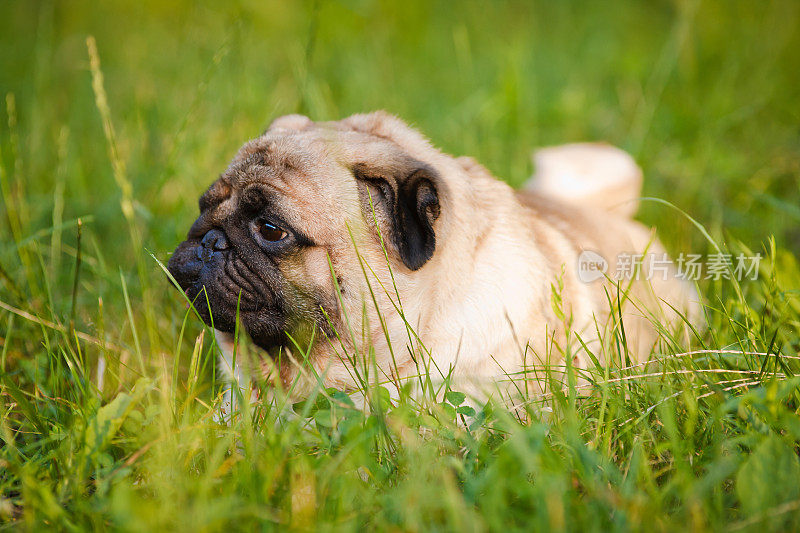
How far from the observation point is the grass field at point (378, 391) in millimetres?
1661

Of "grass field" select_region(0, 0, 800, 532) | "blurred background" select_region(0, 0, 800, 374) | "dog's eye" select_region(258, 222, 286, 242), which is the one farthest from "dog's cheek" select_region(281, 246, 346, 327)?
"blurred background" select_region(0, 0, 800, 374)

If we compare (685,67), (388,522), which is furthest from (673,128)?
(388,522)

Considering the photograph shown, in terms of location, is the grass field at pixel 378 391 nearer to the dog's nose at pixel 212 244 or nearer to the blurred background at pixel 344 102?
the blurred background at pixel 344 102

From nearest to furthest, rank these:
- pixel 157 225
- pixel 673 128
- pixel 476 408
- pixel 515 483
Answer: pixel 515 483 < pixel 476 408 < pixel 157 225 < pixel 673 128

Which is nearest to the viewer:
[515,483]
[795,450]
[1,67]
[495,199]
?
[515,483]

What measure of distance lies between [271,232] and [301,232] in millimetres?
149

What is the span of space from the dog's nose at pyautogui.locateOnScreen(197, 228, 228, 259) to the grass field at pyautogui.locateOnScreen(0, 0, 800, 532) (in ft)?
0.86

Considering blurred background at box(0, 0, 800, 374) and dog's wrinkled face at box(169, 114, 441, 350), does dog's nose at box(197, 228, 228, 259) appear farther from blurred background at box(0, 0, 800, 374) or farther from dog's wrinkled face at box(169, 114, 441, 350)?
blurred background at box(0, 0, 800, 374)

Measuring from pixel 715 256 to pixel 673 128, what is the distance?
2870 mm

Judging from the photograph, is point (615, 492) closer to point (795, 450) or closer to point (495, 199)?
point (795, 450)

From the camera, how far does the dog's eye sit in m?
2.33

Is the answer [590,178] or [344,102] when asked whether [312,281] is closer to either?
[590,178]

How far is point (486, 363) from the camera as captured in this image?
2.35m

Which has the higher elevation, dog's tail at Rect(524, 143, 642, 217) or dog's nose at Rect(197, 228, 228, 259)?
dog's tail at Rect(524, 143, 642, 217)
